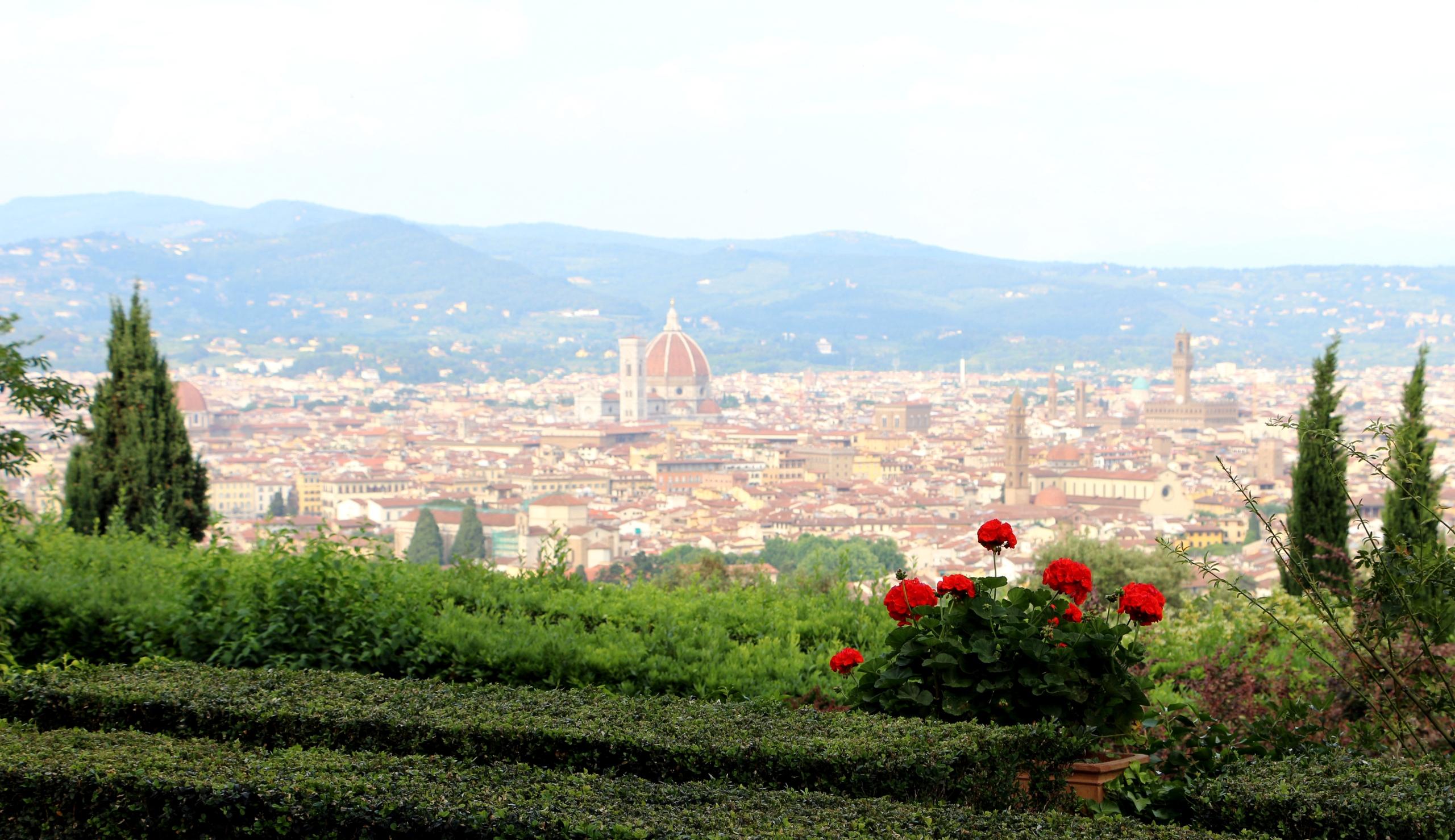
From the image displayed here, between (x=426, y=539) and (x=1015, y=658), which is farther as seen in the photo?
(x=426, y=539)

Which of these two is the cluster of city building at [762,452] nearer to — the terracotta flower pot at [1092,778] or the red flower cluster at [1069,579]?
the red flower cluster at [1069,579]

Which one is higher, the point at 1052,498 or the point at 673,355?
the point at 673,355

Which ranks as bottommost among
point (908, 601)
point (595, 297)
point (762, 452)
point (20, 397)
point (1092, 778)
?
point (762, 452)

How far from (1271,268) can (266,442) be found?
54745 millimetres

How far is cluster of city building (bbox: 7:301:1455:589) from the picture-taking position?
33.6m

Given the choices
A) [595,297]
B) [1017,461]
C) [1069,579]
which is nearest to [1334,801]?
[1069,579]

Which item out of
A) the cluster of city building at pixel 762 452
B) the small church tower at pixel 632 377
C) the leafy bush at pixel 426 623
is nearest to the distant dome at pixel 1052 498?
the cluster of city building at pixel 762 452

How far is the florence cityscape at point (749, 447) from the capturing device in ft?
7.57

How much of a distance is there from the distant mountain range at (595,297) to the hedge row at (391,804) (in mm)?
54045

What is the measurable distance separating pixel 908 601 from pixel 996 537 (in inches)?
11.6

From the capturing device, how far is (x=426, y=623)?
3.63m

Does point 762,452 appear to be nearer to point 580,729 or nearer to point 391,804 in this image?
point 580,729

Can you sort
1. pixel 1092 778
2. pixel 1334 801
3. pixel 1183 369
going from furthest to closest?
1. pixel 1183 369
2. pixel 1092 778
3. pixel 1334 801

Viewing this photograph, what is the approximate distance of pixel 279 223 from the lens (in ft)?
267
